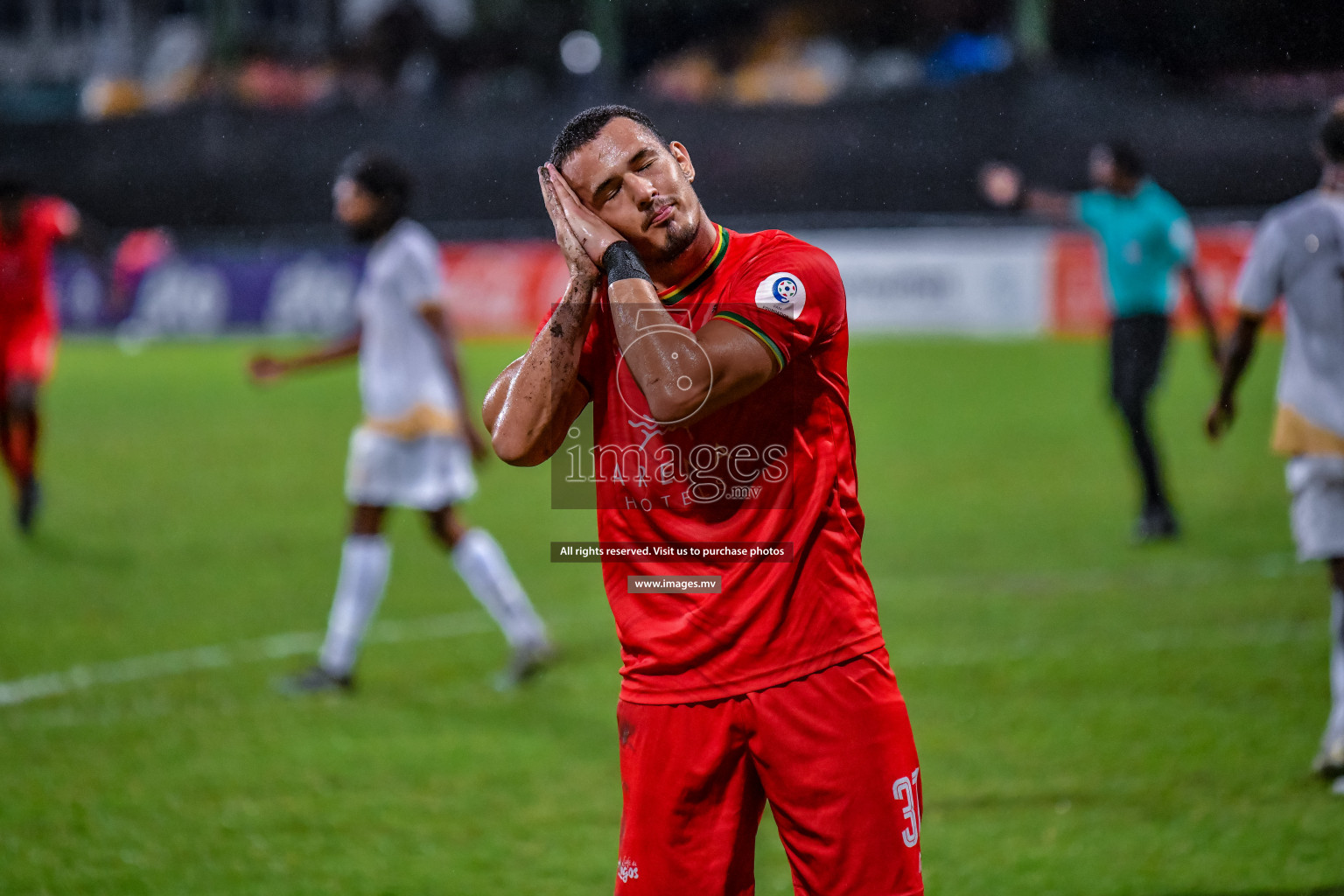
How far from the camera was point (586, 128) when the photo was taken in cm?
262

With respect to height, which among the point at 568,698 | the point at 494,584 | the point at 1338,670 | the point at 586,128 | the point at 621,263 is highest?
the point at 586,128

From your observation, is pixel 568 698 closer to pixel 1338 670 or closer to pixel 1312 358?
pixel 1338 670

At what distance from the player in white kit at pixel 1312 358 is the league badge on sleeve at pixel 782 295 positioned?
2.69 meters

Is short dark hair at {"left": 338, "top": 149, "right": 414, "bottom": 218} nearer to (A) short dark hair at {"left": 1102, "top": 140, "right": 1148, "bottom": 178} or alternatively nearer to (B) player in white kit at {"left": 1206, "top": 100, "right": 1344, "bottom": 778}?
(B) player in white kit at {"left": 1206, "top": 100, "right": 1344, "bottom": 778}

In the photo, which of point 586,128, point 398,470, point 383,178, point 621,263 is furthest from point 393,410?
point 621,263

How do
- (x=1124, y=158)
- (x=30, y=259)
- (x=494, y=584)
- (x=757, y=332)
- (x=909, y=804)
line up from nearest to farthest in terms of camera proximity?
(x=757, y=332)
(x=909, y=804)
(x=494, y=584)
(x=1124, y=158)
(x=30, y=259)

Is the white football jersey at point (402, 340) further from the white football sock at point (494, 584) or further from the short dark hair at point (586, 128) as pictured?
the short dark hair at point (586, 128)

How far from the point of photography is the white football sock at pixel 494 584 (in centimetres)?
665

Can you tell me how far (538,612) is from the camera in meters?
8.10

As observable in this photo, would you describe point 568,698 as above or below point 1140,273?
below

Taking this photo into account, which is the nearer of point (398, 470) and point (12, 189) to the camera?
point (398, 470)

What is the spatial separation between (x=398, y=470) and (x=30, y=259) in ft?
19.0

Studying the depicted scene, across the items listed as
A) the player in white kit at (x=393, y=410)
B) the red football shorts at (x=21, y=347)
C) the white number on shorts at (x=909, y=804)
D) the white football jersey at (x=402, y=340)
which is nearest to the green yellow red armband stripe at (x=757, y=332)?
the white number on shorts at (x=909, y=804)

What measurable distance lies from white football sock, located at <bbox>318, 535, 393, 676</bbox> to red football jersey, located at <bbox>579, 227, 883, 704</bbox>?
3.98 m
